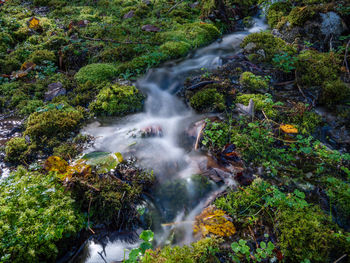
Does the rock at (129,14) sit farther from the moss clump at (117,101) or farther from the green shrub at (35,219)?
the green shrub at (35,219)

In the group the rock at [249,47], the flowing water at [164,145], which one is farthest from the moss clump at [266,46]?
the flowing water at [164,145]

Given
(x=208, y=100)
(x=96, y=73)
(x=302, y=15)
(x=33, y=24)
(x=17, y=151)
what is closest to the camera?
(x=17, y=151)

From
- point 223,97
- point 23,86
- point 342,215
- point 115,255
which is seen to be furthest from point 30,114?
point 342,215

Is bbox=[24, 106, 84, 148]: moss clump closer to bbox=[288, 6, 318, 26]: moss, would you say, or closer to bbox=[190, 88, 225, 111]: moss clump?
bbox=[190, 88, 225, 111]: moss clump

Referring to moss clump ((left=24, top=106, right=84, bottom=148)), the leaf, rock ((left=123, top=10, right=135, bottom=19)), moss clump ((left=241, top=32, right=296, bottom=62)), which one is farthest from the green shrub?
rock ((left=123, top=10, right=135, bottom=19))

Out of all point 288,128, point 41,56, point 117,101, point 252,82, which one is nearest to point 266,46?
point 252,82

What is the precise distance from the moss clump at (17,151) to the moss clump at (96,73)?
6.42ft

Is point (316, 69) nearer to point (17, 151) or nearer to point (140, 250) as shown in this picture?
point (140, 250)

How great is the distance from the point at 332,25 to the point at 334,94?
9.58 ft

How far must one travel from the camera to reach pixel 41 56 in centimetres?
527

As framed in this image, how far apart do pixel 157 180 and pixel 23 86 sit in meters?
3.78

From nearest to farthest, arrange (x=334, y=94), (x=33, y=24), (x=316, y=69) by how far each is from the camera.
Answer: (x=334, y=94), (x=316, y=69), (x=33, y=24)

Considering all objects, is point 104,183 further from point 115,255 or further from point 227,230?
point 227,230

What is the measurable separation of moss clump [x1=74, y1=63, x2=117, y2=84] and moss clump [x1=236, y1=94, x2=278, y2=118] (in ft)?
9.94
